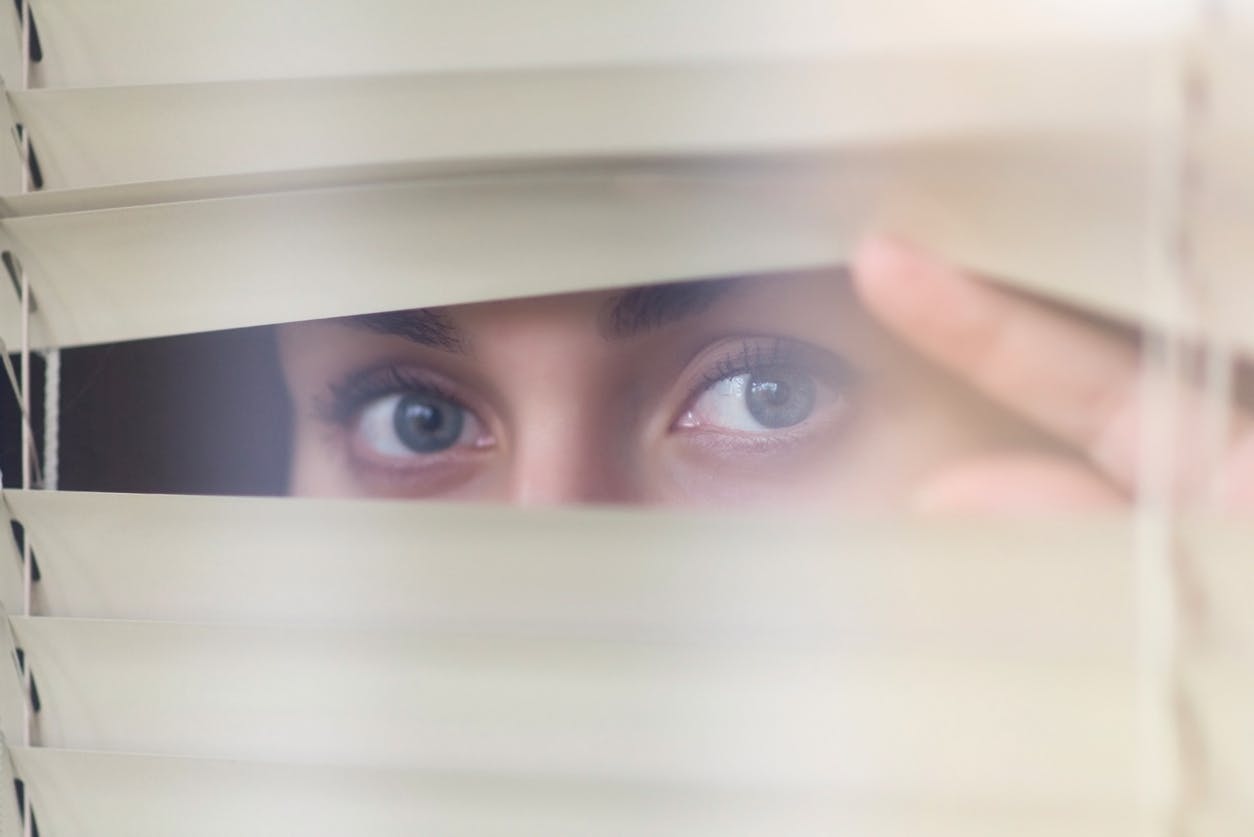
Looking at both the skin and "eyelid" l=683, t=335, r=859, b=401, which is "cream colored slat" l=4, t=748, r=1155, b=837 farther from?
"eyelid" l=683, t=335, r=859, b=401

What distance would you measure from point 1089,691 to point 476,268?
1.24 feet

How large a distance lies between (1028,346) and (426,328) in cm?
40

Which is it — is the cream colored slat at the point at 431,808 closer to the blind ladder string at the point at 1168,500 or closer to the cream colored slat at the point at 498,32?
the blind ladder string at the point at 1168,500

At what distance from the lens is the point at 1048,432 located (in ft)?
1.63

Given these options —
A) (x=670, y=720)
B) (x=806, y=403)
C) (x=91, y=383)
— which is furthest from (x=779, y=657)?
(x=91, y=383)

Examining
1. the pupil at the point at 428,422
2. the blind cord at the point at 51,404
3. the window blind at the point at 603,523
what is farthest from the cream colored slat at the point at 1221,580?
the blind cord at the point at 51,404

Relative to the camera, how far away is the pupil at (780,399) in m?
0.71

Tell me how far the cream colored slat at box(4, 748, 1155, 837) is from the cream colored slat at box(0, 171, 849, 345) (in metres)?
0.25

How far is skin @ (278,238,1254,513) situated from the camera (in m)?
0.47

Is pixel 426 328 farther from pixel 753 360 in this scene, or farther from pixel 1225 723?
pixel 1225 723

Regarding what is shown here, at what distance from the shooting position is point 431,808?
1.68 ft

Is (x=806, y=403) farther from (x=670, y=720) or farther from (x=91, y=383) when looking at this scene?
(x=91, y=383)

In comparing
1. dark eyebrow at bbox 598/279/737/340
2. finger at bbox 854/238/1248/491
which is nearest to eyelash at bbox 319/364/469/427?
dark eyebrow at bbox 598/279/737/340

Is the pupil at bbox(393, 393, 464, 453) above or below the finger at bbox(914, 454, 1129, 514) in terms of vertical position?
above
